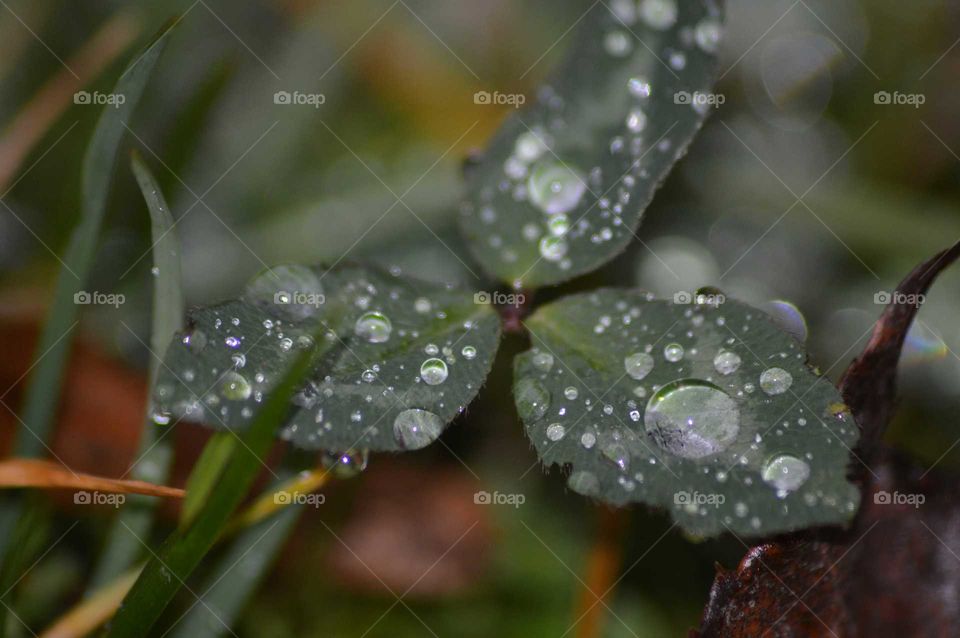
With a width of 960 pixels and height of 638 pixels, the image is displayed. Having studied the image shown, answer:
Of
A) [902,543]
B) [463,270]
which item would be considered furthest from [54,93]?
[902,543]

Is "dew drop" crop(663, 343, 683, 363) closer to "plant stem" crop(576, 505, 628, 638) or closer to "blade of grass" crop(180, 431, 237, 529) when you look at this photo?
"plant stem" crop(576, 505, 628, 638)

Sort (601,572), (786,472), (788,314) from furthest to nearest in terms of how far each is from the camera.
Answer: (788,314) < (601,572) < (786,472)

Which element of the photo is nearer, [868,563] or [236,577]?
[868,563]

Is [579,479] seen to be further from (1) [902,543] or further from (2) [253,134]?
(2) [253,134]

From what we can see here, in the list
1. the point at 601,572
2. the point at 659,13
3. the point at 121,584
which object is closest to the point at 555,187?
the point at 659,13

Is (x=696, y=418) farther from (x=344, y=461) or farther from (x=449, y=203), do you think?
(x=449, y=203)

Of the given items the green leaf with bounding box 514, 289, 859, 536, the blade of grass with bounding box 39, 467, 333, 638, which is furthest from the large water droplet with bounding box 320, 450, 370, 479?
the green leaf with bounding box 514, 289, 859, 536

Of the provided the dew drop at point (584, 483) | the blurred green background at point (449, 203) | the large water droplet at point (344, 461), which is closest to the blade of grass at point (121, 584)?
the large water droplet at point (344, 461)
